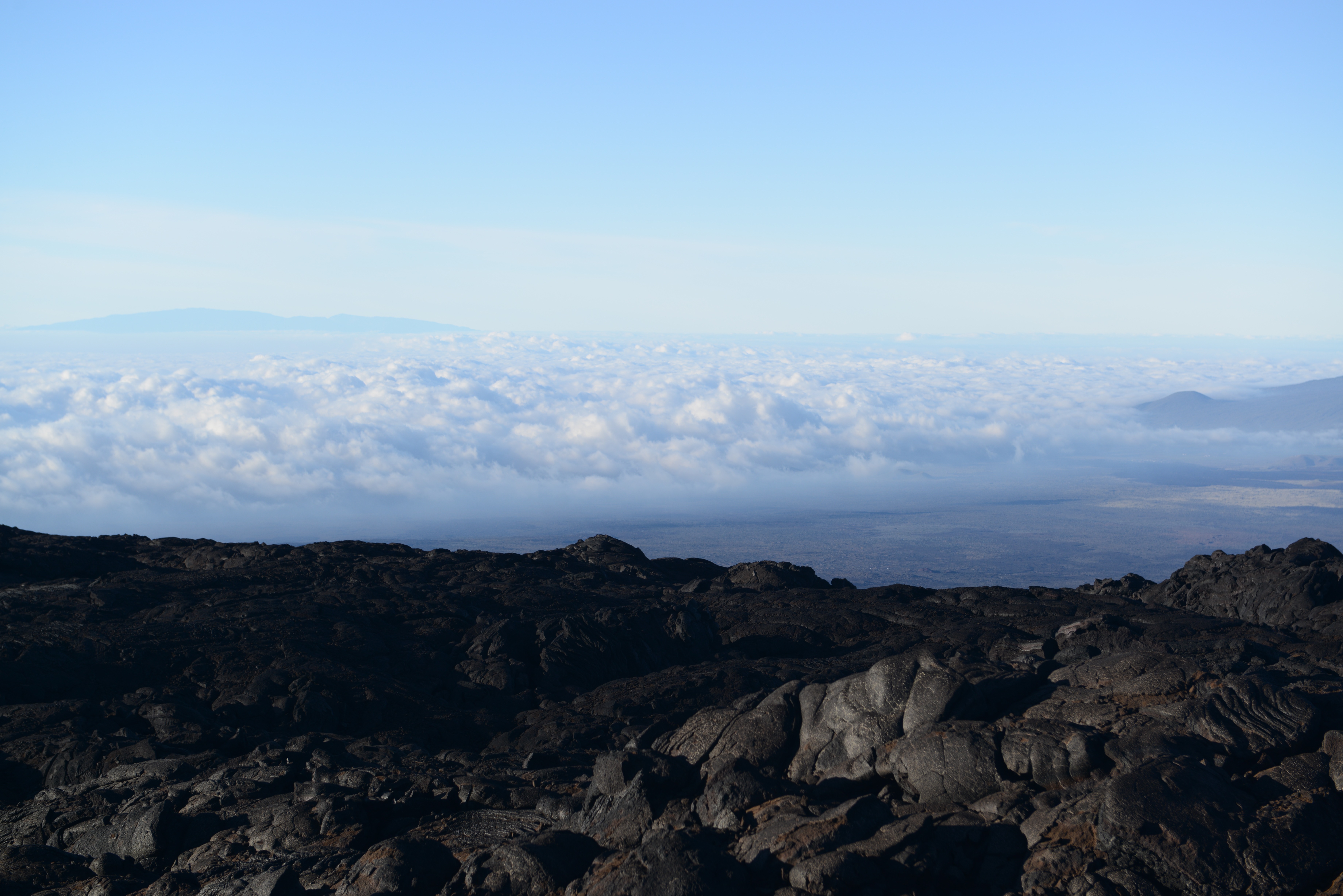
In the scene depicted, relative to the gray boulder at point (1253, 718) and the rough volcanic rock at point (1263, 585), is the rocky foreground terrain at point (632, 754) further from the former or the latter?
the rough volcanic rock at point (1263, 585)

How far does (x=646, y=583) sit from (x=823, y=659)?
20.8 metres

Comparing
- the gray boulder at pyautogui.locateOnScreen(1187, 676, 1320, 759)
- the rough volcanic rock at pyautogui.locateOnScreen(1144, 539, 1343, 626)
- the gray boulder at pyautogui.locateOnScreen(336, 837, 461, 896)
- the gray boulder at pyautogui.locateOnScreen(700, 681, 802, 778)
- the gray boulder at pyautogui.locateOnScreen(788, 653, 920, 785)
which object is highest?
the gray boulder at pyautogui.locateOnScreen(1187, 676, 1320, 759)

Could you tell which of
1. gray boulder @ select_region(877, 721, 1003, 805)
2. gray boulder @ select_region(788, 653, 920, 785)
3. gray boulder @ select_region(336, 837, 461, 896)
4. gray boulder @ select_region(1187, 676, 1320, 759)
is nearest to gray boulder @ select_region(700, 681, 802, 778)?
gray boulder @ select_region(788, 653, 920, 785)

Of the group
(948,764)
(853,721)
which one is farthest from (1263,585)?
(948,764)

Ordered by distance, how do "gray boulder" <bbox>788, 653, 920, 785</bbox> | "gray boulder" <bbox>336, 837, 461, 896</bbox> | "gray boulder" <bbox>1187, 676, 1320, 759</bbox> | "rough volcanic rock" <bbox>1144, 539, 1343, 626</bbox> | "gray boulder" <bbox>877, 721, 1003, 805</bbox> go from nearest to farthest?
1. "gray boulder" <bbox>336, 837, 461, 896</bbox>
2. "gray boulder" <bbox>1187, 676, 1320, 759</bbox>
3. "gray boulder" <bbox>877, 721, 1003, 805</bbox>
4. "gray boulder" <bbox>788, 653, 920, 785</bbox>
5. "rough volcanic rock" <bbox>1144, 539, 1343, 626</bbox>

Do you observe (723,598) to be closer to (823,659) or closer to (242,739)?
(823,659)

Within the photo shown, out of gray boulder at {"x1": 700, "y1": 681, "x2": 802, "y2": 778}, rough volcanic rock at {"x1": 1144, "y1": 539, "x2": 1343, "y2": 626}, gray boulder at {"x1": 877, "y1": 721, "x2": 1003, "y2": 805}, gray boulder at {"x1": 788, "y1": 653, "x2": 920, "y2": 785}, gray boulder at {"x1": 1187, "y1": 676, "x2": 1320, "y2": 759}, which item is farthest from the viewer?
rough volcanic rock at {"x1": 1144, "y1": 539, "x2": 1343, "y2": 626}

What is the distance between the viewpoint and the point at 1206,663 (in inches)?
824

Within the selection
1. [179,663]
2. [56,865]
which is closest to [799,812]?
[56,865]

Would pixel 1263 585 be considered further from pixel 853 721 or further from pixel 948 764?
pixel 948 764

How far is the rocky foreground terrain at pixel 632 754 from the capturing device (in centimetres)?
1447

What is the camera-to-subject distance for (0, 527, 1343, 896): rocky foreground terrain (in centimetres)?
1447

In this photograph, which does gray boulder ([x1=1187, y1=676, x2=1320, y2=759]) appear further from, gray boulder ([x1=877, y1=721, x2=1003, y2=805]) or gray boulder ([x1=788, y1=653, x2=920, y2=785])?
gray boulder ([x1=788, y1=653, x2=920, y2=785])

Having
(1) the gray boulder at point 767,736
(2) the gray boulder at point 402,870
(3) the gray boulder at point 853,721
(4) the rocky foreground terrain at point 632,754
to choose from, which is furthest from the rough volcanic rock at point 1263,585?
(2) the gray boulder at point 402,870
